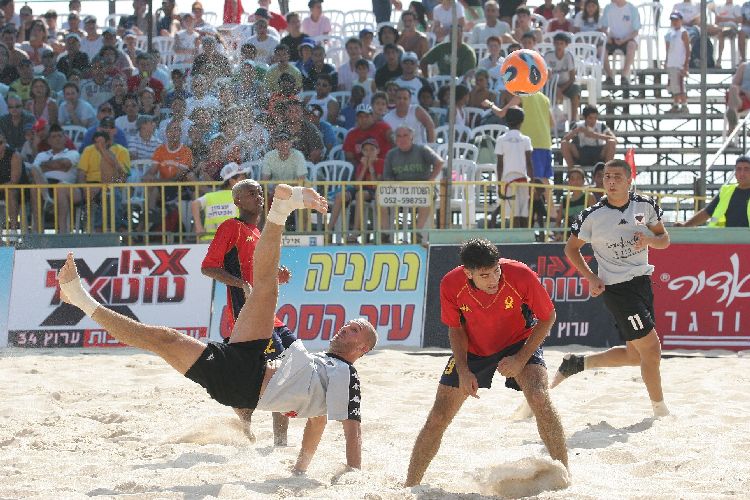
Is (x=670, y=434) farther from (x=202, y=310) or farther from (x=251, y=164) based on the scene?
(x=251, y=164)

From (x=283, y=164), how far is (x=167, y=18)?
6996 millimetres

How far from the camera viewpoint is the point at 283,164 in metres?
12.7

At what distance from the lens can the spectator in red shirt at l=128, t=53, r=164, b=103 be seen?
51.0ft

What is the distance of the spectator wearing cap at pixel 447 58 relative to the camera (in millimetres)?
15328

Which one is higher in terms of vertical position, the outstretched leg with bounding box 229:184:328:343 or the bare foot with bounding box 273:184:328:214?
the bare foot with bounding box 273:184:328:214

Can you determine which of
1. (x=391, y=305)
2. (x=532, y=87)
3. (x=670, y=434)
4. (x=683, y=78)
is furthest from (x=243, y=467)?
(x=683, y=78)

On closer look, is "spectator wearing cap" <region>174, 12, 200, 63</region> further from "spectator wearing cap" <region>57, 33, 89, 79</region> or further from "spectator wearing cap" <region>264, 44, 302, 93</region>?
"spectator wearing cap" <region>264, 44, 302, 93</region>

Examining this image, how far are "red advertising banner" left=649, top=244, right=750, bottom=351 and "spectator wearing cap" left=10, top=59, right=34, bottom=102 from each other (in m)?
9.00

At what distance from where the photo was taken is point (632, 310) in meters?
7.45

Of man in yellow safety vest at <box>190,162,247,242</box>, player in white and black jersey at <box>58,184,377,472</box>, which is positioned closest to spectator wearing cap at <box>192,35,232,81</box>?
man in yellow safety vest at <box>190,162,247,242</box>

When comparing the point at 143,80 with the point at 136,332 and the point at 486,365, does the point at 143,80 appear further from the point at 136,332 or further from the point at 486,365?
the point at 486,365

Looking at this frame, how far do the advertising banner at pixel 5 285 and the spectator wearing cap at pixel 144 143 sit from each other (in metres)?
2.60

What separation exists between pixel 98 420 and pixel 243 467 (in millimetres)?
2050

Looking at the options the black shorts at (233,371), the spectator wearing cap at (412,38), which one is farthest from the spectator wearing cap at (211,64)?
the black shorts at (233,371)
